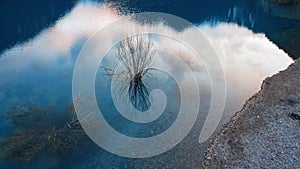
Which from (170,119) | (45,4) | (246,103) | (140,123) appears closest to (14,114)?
(140,123)

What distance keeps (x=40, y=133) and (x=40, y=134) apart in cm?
9

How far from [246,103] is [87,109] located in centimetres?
851

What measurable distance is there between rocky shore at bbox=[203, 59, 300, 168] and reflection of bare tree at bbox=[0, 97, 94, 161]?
20.5ft

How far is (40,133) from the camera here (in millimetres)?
14039

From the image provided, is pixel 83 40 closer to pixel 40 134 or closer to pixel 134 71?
pixel 134 71

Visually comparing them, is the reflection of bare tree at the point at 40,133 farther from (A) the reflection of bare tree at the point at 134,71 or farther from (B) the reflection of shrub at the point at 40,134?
(A) the reflection of bare tree at the point at 134,71

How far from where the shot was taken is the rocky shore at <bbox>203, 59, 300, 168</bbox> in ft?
37.3

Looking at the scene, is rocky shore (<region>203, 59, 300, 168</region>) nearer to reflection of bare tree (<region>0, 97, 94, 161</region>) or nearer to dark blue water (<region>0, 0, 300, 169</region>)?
dark blue water (<region>0, 0, 300, 169</region>)

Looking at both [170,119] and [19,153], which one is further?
[170,119]

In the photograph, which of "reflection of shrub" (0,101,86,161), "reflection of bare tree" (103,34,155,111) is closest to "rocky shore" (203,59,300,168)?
"reflection of bare tree" (103,34,155,111)

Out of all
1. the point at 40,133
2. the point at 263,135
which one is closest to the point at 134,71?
the point at 40,133

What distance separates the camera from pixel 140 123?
1513 cm

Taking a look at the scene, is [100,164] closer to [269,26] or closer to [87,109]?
[87,109]

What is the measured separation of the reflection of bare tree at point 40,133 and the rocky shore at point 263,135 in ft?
20.5
